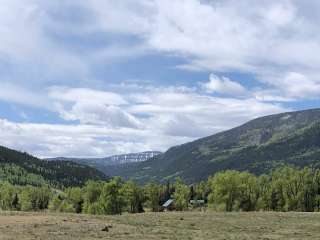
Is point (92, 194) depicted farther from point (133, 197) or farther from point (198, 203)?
point (198, 203)

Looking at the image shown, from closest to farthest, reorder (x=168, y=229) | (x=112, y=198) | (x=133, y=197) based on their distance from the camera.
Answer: (x=168, y=229), (x=112, y=198), (x=133, y=197)

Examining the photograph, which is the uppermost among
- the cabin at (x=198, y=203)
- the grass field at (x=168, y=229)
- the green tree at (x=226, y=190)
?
the green tree at (x=226, y=190)

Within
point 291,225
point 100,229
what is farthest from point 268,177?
point 100,229

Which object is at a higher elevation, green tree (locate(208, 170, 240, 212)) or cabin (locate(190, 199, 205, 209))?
green tree (locate(208, 170, 240, 212))

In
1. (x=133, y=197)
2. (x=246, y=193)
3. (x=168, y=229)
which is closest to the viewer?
(x=168, y=229)

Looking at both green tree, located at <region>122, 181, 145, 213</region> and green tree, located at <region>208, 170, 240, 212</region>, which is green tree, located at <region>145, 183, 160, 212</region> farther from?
green tree, located at <region>208, 170, 240, 212</region>

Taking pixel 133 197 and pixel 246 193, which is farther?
pixel 133 197

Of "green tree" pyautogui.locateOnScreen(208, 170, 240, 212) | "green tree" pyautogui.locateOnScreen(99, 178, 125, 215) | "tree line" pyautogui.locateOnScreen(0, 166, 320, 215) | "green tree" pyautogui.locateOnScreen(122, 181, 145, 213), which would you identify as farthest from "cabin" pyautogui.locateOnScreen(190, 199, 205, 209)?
"green tree" pyautogui.locateOnScreen(208, 170, 240, 212)

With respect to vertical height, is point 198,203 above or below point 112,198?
below

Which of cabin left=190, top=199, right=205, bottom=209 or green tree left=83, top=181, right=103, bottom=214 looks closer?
green tree left=83, top=181, right=103, bottom=214

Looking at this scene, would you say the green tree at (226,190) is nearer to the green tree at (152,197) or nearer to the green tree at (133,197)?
the green tree at (133,197)

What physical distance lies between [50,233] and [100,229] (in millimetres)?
5871

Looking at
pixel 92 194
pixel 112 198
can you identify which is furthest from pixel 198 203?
pixel 112 198

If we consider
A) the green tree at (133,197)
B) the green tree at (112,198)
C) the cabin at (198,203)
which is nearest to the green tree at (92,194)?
the green tree at (112,198)
